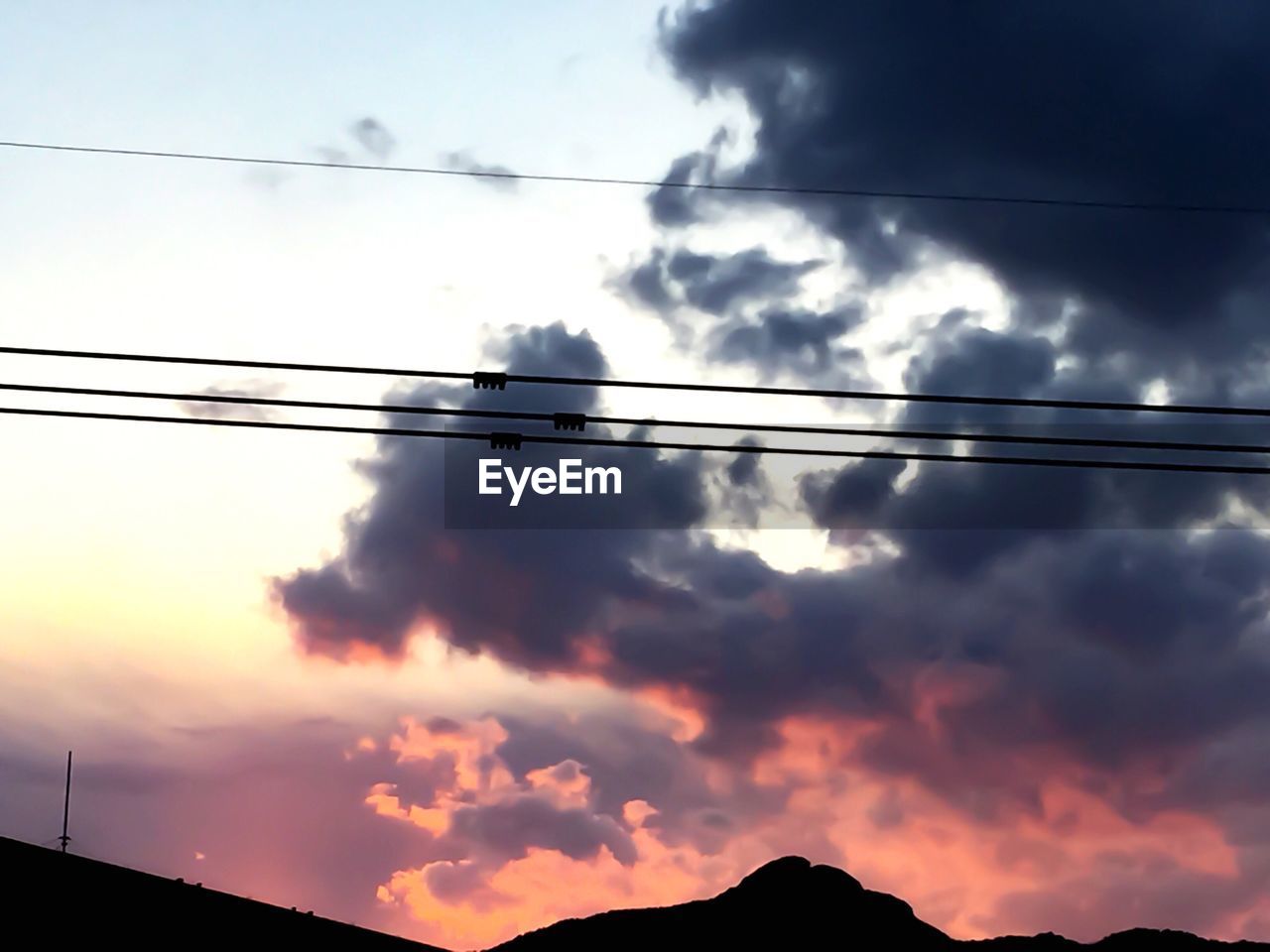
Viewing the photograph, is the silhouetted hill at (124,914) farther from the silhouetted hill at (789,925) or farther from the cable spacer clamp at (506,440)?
the silhouetted hill at (789,925)

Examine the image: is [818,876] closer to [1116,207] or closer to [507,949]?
[507,949]

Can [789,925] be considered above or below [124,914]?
above

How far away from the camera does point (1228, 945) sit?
62500 millimetres

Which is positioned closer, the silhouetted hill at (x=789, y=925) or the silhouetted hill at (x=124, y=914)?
the silhouetted hill at (x=124, y=914)

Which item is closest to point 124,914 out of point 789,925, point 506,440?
point 506,440

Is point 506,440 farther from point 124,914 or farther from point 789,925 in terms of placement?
point 789,925

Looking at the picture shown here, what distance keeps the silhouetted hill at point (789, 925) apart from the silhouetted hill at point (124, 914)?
66.8m

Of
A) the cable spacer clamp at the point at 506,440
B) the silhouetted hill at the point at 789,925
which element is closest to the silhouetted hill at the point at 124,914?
the cable spacer clamp at the point at 506,440

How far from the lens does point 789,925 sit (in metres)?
101

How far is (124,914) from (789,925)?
93095 mm

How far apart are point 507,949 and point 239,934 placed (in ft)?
245

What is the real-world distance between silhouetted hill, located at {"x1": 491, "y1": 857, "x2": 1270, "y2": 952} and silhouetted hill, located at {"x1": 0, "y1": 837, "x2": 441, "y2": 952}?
219 feet

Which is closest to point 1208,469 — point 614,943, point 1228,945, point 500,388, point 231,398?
point 500,388

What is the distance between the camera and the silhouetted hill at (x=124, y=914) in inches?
572
